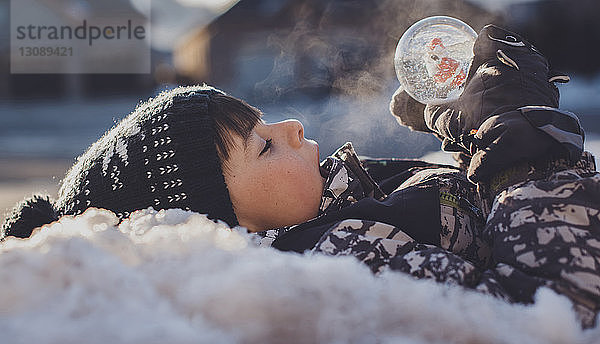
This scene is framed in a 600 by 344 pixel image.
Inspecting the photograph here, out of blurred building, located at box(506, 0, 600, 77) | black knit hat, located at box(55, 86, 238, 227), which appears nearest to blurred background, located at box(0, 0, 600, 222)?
blurred building, located at box(506, 0, 600, 77)

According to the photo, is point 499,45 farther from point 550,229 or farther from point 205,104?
point 205,104

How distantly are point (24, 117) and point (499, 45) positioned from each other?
41.0 ft

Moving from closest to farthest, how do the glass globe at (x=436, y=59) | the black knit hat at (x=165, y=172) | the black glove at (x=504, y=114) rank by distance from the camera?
the black glove at (x=504, y=114), the black knit hat at (x=165, y=172), the glass globe at (x=436, y=59)

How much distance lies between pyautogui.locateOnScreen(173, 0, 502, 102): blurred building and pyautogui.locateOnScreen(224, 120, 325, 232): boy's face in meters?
7.64

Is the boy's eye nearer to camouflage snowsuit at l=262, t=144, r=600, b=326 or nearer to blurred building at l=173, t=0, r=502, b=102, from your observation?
camouflage snowsuit at l=262, t=144, r=600, b=326

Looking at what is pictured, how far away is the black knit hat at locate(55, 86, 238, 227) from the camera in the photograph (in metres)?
1.09

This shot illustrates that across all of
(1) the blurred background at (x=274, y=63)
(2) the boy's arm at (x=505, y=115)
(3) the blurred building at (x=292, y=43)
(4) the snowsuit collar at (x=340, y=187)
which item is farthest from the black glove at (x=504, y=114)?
(3) the blurred building at (x=292, y=43)

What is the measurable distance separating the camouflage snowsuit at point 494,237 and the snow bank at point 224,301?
9 centimetres

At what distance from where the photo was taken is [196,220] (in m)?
0.82

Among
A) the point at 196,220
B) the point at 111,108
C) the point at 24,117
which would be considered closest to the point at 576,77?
the point at 111,108

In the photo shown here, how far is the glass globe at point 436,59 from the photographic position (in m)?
1.28

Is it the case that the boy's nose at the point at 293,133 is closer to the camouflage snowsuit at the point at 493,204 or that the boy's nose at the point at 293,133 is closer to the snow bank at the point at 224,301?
the camouflage snowsuit at the point at 493,204

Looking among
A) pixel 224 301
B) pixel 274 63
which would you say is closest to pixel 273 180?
pixel 224 301

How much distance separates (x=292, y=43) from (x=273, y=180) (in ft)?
43.1
